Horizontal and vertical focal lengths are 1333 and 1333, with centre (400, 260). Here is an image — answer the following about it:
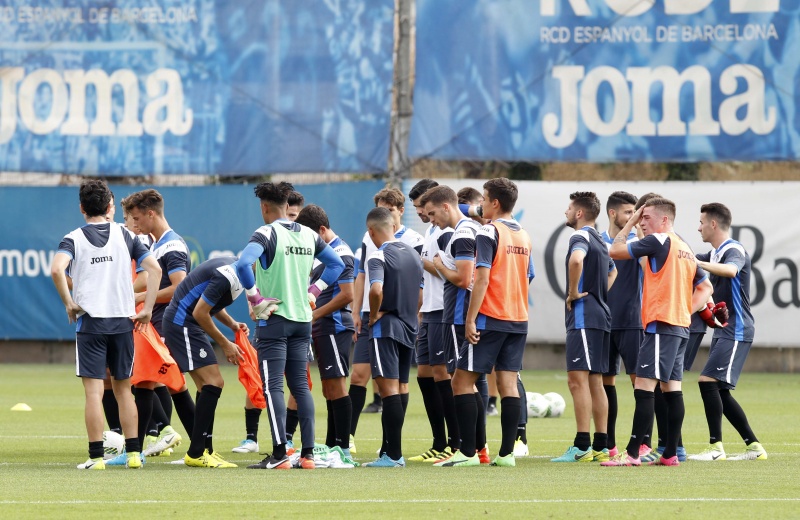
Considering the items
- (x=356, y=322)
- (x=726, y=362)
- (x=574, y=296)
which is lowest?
(x=726, y=362)

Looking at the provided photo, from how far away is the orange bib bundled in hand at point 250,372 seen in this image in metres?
10.5

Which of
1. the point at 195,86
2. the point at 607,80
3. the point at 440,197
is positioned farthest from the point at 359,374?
the point at 195,86

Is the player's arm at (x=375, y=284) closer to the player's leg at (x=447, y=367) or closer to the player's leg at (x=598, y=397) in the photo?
the player's leg at (x=447, y=367)

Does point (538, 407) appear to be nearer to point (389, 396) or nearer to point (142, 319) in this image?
point (389, 396)

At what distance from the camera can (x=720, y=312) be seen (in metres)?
10.5

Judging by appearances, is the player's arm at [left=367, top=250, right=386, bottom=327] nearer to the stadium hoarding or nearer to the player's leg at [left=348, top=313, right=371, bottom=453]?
the player's leg at [left=348, top=313, right=371, bottom=453]

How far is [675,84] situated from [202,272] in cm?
1273

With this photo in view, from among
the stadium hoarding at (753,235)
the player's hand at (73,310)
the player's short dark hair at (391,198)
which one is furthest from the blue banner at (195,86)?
the player's hand at (73,310)

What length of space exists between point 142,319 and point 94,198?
97 cm

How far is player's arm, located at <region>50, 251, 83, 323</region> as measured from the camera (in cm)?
926

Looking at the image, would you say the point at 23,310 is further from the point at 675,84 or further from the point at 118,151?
the point at 675,84

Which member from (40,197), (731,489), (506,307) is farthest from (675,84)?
(731,489)

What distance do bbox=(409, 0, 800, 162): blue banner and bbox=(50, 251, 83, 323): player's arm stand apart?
1236 cm

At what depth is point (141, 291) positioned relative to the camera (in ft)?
→ 35.3
